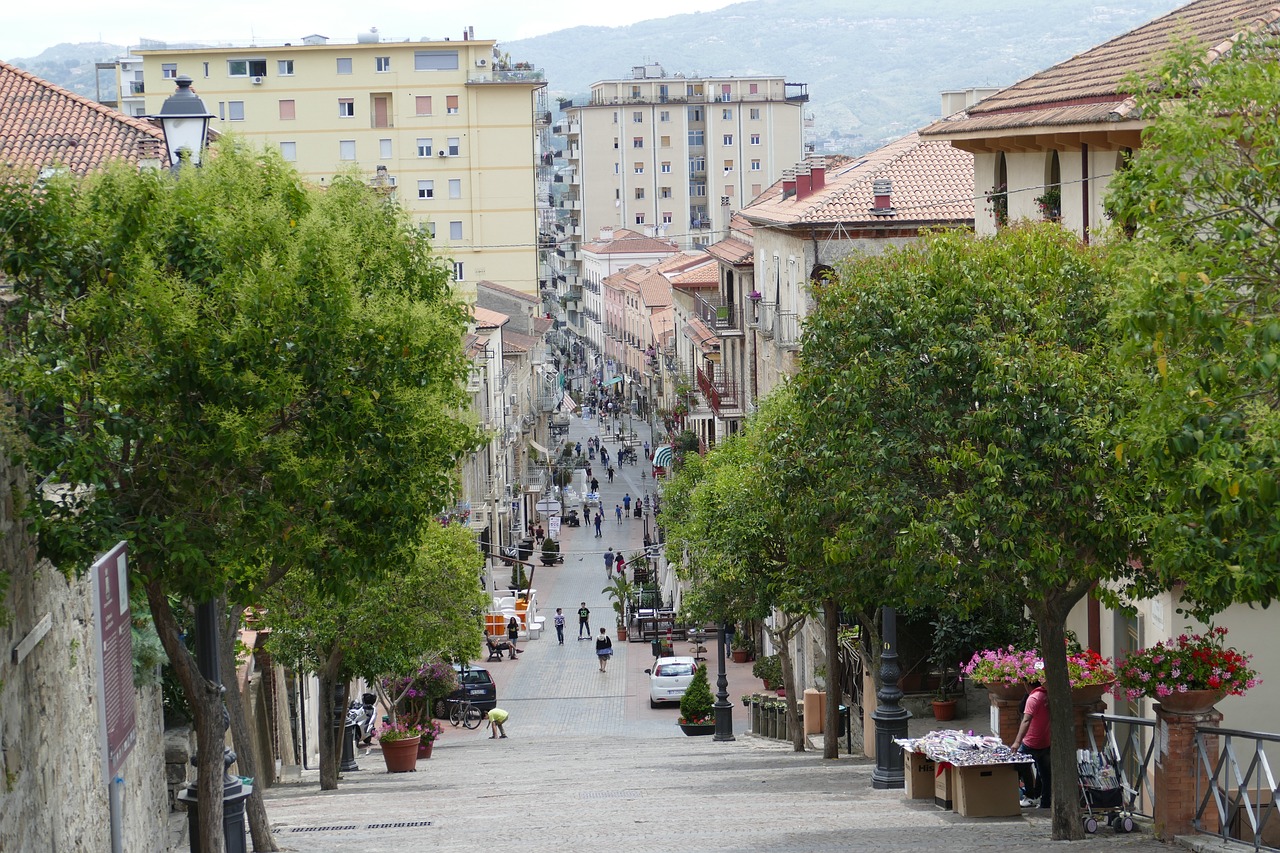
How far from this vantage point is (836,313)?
13039 mm

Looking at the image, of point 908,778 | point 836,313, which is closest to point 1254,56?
point 836,313

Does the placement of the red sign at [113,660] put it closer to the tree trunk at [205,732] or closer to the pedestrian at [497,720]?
the tree trunk at [205,732]

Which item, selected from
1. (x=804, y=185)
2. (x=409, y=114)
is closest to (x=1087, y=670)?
(x=804, y=185)

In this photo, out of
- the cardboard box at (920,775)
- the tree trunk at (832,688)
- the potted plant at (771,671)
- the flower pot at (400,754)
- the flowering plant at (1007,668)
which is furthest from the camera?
the potted plant at (771,671)

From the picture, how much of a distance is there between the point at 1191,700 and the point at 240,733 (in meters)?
8.02

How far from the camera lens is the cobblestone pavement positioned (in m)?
13.5

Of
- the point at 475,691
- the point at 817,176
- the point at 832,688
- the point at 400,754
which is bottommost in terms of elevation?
the point at 475,691

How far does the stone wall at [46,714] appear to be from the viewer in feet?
28.0

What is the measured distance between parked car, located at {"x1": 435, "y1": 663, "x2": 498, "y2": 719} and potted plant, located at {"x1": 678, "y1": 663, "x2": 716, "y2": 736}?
18.9 ft

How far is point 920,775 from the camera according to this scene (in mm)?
15609

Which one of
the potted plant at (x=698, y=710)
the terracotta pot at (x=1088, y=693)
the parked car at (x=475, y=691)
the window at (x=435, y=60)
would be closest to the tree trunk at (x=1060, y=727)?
the terracotta pot at (x=1088, y=693)

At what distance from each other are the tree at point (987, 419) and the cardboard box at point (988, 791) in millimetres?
1294

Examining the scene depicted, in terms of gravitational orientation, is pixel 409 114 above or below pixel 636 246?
above

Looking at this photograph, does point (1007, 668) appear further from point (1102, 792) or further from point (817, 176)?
point (817, 176)
